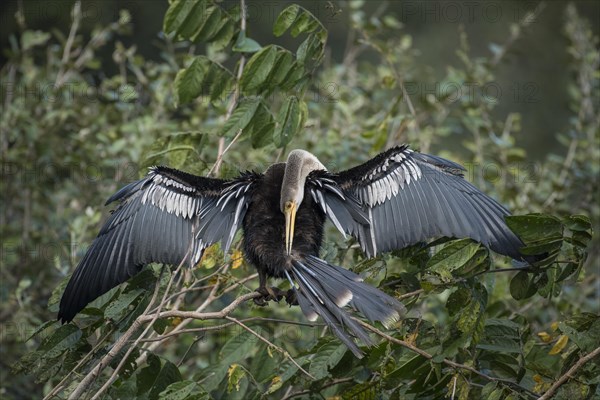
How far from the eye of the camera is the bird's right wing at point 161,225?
13.0ft

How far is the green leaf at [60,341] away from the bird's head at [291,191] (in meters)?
1.00

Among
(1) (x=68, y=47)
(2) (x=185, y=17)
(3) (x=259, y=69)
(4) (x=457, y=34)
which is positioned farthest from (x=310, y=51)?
(4) (x=457, y=34)

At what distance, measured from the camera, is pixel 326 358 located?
3.62 metres

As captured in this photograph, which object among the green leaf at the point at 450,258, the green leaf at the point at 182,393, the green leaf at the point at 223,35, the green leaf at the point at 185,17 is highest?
the green leaf at the point at 185,17

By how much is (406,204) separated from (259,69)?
3.13 ft

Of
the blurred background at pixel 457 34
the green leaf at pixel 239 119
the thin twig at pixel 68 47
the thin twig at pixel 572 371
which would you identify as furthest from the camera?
the blurred background at pixel 457 34

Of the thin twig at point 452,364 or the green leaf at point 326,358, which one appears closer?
the thin twig at point 452,364

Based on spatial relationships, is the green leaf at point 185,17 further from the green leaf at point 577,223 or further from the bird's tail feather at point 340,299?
the green leaf at point 577,223

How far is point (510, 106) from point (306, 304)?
449 inches

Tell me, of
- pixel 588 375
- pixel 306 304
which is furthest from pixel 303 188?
pixel 588 375

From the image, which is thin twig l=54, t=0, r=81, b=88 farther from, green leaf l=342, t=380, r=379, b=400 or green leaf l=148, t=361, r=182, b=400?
green leaf l=342, t=380, r=379, b=400

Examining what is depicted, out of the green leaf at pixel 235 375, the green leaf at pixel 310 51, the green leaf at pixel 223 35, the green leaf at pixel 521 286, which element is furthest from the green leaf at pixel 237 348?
the green leaf at pixel 223 35

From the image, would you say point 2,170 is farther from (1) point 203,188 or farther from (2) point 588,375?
(2) point 588,375

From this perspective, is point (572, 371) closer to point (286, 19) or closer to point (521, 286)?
point (521, 286)
